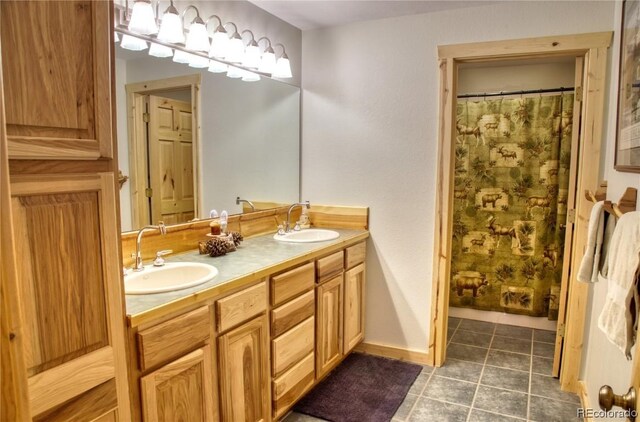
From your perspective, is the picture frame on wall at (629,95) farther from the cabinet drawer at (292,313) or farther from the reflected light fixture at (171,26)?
the reflected light fixture at (171,26)

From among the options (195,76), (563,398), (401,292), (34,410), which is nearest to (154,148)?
(195,76)

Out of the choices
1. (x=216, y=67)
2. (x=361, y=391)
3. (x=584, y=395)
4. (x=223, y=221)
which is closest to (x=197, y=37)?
(x=216, y=67)

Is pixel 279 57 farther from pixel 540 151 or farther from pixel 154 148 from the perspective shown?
pixel 540 151

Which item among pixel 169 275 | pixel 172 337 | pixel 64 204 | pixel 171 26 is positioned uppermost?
pixel 171 26

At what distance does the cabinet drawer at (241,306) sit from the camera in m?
1.68

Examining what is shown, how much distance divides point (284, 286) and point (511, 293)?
7.81 ft

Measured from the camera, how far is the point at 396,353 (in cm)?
303

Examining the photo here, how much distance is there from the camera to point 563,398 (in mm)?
2500

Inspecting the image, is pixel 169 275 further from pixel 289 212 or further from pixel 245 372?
pixel 289 212

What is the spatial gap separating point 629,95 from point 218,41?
1863mm

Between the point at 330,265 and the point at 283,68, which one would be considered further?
the point at 283,68

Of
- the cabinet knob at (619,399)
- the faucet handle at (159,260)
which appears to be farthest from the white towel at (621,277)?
the faucet handle at (159,260)

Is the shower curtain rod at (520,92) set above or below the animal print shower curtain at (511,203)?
above

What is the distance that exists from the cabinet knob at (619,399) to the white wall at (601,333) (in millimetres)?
740
